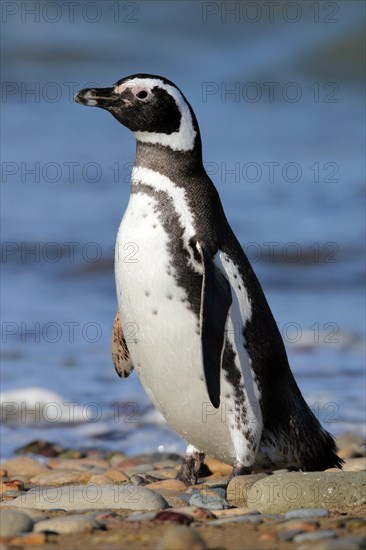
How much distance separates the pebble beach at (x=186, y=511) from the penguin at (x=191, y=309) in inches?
12.1

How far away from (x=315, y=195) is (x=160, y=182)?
35.6 ft

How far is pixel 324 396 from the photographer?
823 cm

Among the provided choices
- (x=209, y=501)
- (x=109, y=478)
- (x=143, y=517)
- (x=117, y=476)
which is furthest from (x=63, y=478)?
(x=143, y=517)

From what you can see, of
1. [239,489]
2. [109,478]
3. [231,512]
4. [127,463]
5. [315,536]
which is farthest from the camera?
[127,463]

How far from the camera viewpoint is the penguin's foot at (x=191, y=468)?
5371 millimetres

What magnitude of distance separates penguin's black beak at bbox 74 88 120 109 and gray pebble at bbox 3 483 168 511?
6.08ft

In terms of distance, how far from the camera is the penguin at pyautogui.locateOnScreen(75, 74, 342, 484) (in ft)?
16.3

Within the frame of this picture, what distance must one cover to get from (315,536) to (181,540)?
1.41 ft

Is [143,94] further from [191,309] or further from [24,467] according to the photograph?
[24,467]

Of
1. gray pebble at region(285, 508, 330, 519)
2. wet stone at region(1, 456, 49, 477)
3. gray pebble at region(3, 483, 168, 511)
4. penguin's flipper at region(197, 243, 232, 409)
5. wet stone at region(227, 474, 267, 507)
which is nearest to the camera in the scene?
gray pebble at region(285, 508, 330, 519)

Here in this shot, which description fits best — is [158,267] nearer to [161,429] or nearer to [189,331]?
[189,331]

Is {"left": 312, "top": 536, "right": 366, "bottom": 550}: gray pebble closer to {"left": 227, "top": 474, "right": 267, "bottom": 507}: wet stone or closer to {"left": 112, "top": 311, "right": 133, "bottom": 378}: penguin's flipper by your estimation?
{"left": 227, "top": 474, "right": 267, "bottom": 507}: wet stone

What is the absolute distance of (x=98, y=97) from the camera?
529 centimetres

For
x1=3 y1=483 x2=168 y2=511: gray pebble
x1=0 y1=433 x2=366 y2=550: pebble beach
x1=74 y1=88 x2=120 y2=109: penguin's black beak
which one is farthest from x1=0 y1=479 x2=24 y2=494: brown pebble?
x1=74 y1=88 x2=120 y2=109: penguin's black beak
